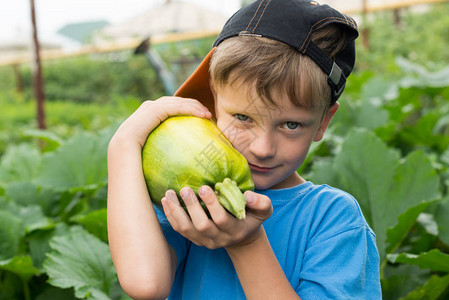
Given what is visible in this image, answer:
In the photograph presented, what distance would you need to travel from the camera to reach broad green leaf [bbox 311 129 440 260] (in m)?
2.05

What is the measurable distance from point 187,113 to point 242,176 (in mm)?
253

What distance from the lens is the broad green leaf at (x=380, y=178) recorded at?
2.05m

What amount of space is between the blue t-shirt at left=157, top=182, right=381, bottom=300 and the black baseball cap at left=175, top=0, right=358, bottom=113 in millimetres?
276

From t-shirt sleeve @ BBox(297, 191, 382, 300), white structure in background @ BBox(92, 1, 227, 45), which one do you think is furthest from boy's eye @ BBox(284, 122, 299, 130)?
white structure in background @ BBox(92, 1, 227, 45)

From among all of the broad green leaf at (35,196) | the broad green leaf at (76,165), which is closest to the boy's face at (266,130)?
the broad green leaf at (76,165)

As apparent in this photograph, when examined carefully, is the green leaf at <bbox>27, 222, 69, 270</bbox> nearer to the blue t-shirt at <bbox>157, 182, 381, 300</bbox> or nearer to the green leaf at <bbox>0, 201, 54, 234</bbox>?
the green leaf at <bbox>0, 201, 54, 234</bbox>

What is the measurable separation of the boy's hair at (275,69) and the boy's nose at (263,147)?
0.26ft

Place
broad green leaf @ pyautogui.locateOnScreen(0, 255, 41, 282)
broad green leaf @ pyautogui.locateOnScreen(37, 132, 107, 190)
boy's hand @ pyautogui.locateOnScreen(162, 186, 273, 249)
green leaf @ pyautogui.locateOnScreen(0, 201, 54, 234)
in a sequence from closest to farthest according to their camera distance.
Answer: boy's hand @ pyautogui.locateOnScreen(162, 186, 273, 249) < broad green leaf @ pyautogui.locateOnScreen(0, 255, 41, 282) < green leaf @ pyautogui.locateOnScreen(0, 201, 54, 234) < broad green leaf @ pyautogui.locateOnScreen(37, 132, 107, 190)

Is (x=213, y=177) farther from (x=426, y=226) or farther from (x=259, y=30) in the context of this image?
(x=426, y=226)

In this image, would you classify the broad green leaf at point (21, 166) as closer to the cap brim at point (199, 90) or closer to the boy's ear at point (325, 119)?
the cap brim at point (199, 90)

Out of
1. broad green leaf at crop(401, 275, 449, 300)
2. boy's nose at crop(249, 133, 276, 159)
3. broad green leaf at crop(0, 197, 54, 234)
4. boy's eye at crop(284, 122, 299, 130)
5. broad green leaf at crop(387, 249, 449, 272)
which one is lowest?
broad green leaf at crop(0, 197, 54, 234)

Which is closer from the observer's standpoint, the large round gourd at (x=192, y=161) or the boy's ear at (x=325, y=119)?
the large round gourd at (x=192, y=161)

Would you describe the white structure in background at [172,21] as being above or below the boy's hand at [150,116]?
below

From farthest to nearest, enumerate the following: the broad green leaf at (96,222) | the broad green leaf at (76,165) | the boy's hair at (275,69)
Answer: the broad green leaf at (76,165)
the broad green leaf at (96,222)
the boy's hair at (275,69)
